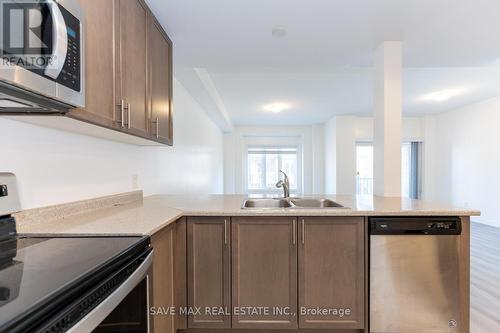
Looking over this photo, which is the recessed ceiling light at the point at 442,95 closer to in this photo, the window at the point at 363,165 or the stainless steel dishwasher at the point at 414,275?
the window at the point at 363,165

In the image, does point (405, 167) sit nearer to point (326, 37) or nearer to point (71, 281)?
point (326, 37)

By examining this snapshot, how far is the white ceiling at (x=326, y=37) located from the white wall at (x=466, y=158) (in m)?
1.75

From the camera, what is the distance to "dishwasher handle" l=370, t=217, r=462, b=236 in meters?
1.70

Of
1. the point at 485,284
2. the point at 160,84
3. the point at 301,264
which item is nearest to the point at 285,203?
the point at 301,264

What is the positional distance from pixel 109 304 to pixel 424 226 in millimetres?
1749

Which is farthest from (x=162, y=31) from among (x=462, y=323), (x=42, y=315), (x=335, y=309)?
(x=462, y=323)

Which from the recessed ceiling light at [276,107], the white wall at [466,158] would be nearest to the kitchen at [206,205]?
the recessed ceiling light at [276,107]

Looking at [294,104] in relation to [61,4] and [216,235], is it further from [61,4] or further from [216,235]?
[61,4]

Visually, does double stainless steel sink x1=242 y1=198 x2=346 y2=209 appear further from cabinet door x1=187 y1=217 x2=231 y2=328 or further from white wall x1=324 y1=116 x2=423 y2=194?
white wall x1=324 y1=116 x2=423 y2=194

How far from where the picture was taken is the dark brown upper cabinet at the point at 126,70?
1.22 m

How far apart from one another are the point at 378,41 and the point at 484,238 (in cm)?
413

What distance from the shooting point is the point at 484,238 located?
4.48 m

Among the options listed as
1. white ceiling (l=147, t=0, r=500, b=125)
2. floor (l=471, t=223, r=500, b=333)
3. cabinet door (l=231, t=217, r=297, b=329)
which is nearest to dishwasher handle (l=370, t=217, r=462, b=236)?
cabinet door (l=231, t=217, r=297, b=329)

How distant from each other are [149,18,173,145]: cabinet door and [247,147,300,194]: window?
6.23 metres
